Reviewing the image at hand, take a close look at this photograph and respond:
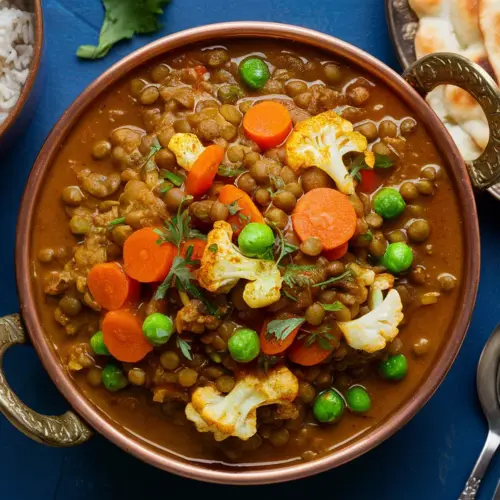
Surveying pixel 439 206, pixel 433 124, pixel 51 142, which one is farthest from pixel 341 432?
pixel 51 142

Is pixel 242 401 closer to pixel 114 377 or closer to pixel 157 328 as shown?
pixel 157 328

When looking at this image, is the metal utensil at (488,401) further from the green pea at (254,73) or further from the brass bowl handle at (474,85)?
the green pea at (254,73)

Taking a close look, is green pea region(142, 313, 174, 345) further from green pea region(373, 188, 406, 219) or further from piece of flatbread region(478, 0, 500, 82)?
piece of flatbread region(478, 0, 500, 82)

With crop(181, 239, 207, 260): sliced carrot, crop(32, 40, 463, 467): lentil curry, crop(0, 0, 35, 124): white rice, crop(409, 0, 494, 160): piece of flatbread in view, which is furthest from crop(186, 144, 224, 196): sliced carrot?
crop(409, 0, 494, 160): piece of flatbread

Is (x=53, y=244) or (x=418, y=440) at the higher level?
(x=53, y=244)

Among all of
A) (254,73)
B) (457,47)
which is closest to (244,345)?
(254,73)

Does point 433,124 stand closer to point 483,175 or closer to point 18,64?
point 483,175
